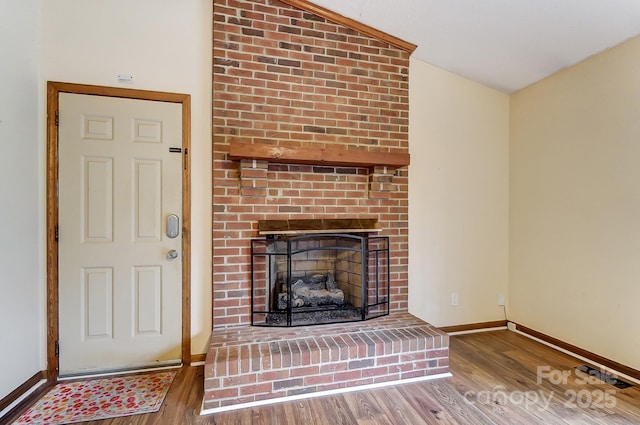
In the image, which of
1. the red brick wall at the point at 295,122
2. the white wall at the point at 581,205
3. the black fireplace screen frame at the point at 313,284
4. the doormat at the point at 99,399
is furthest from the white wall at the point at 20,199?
the white wall at the point at 581,205

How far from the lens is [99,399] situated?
1849 mm

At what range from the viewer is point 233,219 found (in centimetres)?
230

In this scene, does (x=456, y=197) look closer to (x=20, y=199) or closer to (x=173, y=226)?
(x=173, y=226)

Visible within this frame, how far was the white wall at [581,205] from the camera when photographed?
2104 mm

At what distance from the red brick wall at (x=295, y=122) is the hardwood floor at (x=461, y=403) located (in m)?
0.65

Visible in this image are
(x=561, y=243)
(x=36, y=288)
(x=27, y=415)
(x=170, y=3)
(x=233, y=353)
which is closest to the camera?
(x=27, y=415)

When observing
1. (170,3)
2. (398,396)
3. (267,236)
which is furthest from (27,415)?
(170,3)

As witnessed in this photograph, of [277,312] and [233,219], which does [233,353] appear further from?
[233,219]

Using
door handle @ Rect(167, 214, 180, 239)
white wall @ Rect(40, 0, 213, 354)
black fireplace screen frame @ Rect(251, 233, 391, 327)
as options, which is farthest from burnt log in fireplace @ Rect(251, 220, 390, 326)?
door handle @ Rect(167, 214, 180, 239)

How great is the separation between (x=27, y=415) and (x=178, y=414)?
852mm

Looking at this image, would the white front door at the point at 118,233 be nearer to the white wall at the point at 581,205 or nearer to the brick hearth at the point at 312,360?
the brick hearth at the point at 312,360

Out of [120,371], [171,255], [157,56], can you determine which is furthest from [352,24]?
[120,371]

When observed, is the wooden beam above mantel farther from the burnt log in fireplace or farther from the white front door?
the burnt log in fireplace

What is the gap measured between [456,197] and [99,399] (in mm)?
3169
